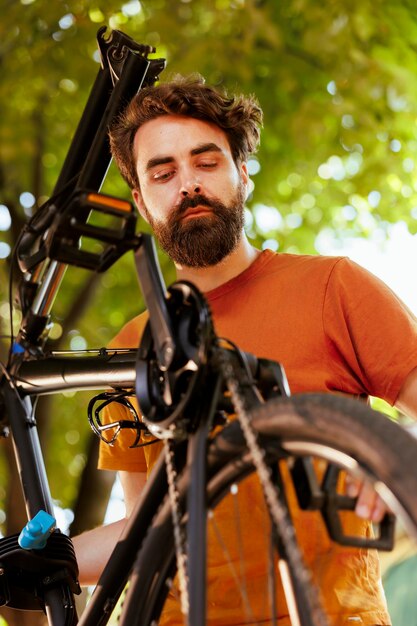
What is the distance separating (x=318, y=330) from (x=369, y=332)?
0.09 m

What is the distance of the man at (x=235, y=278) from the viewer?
5.20ft

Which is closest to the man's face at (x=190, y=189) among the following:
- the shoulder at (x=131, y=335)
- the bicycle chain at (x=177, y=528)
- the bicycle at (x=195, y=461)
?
the shoulder at (x=131, y=335)

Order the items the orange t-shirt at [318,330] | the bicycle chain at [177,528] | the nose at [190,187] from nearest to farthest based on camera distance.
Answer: the bicycle chain at [177,528] → the orange t-shirt at [318,330] → the nose at [190,187]

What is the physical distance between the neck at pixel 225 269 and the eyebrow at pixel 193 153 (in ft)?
0.59

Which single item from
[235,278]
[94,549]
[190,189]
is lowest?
[94,549]

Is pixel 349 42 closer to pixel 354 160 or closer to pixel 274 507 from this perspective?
pixel 354 160

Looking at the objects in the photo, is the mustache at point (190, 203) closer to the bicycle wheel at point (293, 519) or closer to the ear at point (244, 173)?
the ear at point (244, 173)

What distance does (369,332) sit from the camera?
1584 mm

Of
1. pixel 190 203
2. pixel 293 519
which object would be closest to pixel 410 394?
pixel 293 519

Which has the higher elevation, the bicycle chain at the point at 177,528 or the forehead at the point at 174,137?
the forehead at the point at 174,137

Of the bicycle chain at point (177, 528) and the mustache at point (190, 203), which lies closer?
the bicycle chain at point (177, 528)

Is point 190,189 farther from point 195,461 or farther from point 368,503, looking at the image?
point 368,503

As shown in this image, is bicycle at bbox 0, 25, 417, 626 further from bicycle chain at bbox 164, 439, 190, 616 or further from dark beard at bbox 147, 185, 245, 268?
dark beard at bbox 147, 185, 245, 268

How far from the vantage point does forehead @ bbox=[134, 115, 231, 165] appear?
173 centimetres
